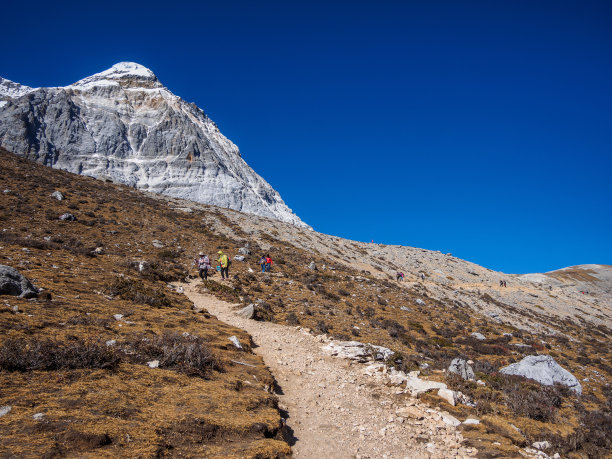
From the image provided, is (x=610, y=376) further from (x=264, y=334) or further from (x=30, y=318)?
(x=30, y=318)

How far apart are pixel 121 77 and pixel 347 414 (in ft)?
707

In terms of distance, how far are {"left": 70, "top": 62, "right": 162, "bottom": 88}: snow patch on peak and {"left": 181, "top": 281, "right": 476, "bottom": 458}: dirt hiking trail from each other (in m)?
202

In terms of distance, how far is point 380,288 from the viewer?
109ft

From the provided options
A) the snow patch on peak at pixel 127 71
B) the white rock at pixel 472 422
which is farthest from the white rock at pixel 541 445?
the snow patch on peak at pixel 127 71

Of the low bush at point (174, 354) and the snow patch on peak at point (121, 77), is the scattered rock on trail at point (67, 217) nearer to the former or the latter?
the low bush at point (174, 354)

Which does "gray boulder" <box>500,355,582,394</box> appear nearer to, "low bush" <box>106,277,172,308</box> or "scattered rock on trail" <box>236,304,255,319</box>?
"scattered rock on trail" <box>236,304,255,319</box>

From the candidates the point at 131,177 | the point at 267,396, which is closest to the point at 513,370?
the point at 267,396

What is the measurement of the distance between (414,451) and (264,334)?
8853mm

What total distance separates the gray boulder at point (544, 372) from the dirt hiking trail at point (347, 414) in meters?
9.29

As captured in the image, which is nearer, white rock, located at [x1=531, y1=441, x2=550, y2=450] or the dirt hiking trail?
A: the dirt hiking trail

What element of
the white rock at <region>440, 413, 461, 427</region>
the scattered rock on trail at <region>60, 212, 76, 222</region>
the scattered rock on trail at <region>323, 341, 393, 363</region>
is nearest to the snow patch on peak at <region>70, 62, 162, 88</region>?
the scattered rock on trail at <region>60, 212, 76, 222</region>

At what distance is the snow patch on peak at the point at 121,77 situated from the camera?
171375 millimetres

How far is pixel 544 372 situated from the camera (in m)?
15.6

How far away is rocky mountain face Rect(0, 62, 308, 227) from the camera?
13338cm
